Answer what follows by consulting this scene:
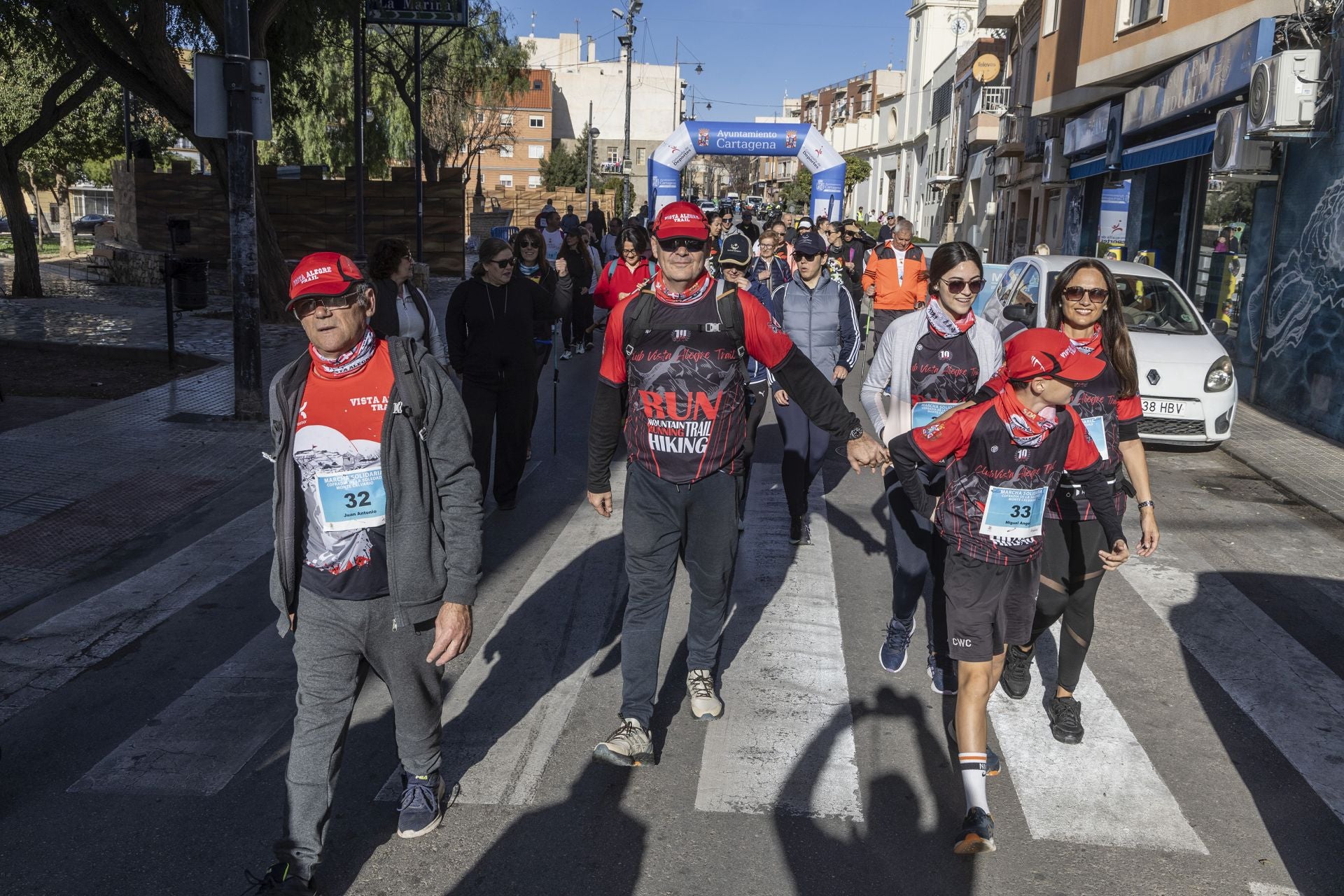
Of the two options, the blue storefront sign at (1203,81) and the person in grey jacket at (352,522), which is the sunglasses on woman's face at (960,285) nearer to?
the person in grey jacket at (352,522)

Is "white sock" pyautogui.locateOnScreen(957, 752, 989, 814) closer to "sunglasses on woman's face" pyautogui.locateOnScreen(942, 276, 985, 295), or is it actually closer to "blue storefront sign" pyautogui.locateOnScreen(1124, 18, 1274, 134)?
"sunglasses on woman's face" pyautogui.locateOnScreen(942, 276, 985, 295)

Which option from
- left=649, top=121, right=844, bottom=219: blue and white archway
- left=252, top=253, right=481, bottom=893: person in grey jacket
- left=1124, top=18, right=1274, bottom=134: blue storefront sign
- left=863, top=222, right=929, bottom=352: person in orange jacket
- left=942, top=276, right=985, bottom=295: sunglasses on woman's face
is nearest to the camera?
left=252, top=253, right=481, bottom=893: person in grey jacket

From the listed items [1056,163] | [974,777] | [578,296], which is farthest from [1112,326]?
[1056,163]

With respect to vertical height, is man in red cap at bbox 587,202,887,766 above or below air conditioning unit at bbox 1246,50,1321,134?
below

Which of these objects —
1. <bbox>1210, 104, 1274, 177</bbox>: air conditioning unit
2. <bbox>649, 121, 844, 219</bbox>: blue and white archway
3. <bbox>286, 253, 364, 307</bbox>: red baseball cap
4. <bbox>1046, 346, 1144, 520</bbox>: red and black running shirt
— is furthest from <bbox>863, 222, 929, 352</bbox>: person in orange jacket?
<bbox>649, 121, 844, 219</bbox>: blue and white archway

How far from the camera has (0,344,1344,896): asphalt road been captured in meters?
3.67

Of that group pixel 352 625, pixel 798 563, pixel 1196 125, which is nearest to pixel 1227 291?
pixel 1196 125

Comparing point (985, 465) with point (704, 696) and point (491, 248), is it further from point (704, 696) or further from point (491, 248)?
point (491, 248)

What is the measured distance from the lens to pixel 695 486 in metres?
4.35

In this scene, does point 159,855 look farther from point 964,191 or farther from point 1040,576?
point 964,191

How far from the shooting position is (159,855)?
368cm

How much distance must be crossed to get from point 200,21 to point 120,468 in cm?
1133

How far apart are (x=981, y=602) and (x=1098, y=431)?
3.46 feet

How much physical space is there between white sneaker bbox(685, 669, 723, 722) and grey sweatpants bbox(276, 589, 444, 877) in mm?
1515
